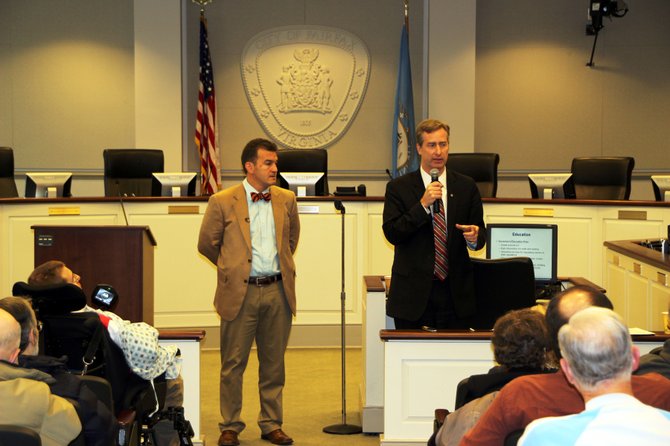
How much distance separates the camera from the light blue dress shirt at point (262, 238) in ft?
17.7

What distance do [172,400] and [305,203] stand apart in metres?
3.70

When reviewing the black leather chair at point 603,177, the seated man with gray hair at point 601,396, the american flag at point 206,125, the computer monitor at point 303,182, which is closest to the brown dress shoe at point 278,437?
the computer monitor at point 303,182

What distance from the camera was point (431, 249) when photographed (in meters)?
4.74

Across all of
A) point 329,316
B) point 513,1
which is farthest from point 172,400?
point 513,1

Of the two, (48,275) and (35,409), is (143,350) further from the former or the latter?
(35,409)

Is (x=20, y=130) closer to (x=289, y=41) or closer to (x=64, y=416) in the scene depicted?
(x=289, y=41)

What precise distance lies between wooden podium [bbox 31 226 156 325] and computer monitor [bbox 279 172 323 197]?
255 cm

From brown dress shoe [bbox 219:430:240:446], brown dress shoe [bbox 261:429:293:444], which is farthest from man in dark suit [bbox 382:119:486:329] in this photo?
brown dress shoe [bbox 219:430:240:446]

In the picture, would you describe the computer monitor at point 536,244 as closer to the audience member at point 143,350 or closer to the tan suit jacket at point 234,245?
the tan suit jacket at point 234,245

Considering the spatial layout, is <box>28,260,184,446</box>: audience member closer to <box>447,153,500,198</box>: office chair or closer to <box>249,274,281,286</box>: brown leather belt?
<box>249,274,281,286</box>: brown leather belt

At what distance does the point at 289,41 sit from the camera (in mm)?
10852

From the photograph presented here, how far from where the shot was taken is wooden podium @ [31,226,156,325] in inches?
223

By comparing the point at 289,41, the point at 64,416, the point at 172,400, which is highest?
the point at 289,41

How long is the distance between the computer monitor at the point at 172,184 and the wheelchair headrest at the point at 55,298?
4344 mm
